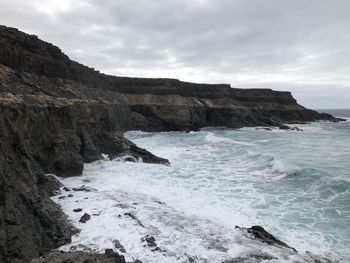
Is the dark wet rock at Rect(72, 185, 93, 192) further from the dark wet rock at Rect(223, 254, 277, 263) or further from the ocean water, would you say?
the dark wet rock at Rect(223, 254, 277, 263)

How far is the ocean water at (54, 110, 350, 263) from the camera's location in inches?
398

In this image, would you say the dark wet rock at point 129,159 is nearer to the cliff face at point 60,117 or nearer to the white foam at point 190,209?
→ the cliff face at point 60,117

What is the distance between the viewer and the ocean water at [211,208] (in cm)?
1010

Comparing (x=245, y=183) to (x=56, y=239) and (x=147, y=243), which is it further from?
(x=56, y=239)

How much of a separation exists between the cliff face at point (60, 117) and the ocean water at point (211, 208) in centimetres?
106

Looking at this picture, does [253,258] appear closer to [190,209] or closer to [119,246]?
[119,246]

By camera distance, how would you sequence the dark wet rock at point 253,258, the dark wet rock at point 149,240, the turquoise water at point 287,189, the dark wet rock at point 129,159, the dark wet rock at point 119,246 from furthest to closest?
the dark wet rock at point 129,159, the turquoise water at point 287,189, the dark wet rock at point 149,240, the dark wet rock at point 119,246, the dark wet rock at point 253,258

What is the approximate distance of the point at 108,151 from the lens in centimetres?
2462

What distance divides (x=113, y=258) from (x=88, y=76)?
46.4 meters

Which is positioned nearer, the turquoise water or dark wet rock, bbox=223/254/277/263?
dark wet rock, bbox=223/254/277/263

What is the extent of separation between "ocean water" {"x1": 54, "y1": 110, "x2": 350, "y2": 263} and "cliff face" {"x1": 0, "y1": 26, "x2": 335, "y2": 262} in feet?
3.47

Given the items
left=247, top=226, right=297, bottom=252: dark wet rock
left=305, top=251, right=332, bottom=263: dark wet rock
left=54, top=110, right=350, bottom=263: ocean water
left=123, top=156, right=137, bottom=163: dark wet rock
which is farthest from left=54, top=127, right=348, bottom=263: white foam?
left=123, top=156, right=137, bottom=163: dark wet rock

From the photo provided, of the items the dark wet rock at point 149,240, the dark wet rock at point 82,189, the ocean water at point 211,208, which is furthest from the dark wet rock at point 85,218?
the dark wet rock at point 82,189

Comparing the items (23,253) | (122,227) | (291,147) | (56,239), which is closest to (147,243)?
(122,227)
